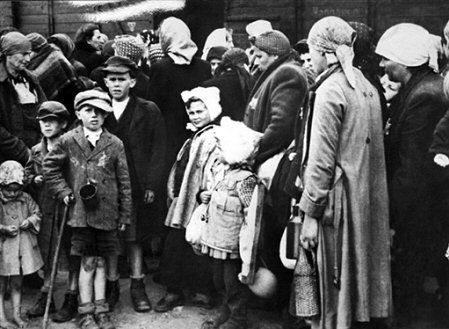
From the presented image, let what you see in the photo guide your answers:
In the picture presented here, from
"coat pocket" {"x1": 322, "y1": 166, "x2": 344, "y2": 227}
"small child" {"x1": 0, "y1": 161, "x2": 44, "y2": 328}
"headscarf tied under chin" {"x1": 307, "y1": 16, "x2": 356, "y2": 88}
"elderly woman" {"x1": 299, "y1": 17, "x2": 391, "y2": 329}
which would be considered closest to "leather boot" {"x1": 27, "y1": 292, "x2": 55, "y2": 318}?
"small child" {"x1": 0, "y1": 161, "x2": 44, "y2": 328}

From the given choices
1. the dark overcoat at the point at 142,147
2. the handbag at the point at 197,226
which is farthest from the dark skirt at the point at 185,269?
the handbag at the point at 197,226

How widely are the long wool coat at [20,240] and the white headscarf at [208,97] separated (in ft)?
4.77

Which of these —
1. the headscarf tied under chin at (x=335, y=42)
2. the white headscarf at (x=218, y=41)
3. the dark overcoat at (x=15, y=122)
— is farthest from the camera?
the white headscarf at (x=218, y=41)

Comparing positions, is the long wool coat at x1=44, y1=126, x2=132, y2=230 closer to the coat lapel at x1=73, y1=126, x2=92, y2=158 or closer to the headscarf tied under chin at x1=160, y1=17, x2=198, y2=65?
the coat lapel at x1=73, y1=126, x2=92, y2=158

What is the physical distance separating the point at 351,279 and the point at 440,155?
1.13 metres

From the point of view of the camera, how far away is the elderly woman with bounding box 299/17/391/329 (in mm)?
4141

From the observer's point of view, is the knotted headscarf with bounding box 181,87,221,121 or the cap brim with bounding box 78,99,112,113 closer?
the cap brim with bounding box 78,99,112,113

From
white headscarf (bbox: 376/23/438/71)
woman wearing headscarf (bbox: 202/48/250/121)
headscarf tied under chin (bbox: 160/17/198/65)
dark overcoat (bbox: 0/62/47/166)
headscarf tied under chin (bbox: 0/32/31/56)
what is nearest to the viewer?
white headscarf (bbox: 376/23/438/71)

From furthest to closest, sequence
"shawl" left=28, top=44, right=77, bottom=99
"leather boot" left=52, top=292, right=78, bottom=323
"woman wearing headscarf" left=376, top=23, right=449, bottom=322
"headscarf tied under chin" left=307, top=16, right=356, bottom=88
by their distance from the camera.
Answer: "shawl" left=28, top=44, right=77, bottom=99, "leather boot" left=52, top=292, right=78, bottom=323, "woman wearing headscarf" left=376, top=23, right=449, bottom=322, "headscarf tied under chin" left=307, top=16, right=356, bottom=88

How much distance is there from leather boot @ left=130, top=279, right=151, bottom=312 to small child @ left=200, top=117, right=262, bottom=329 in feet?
2.46

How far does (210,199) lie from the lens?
194 inches

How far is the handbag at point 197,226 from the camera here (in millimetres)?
4934

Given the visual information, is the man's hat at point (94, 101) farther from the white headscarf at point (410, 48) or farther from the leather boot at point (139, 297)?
the white headscarf at point (410, 48)

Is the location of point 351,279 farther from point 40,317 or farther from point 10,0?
point 10,0
